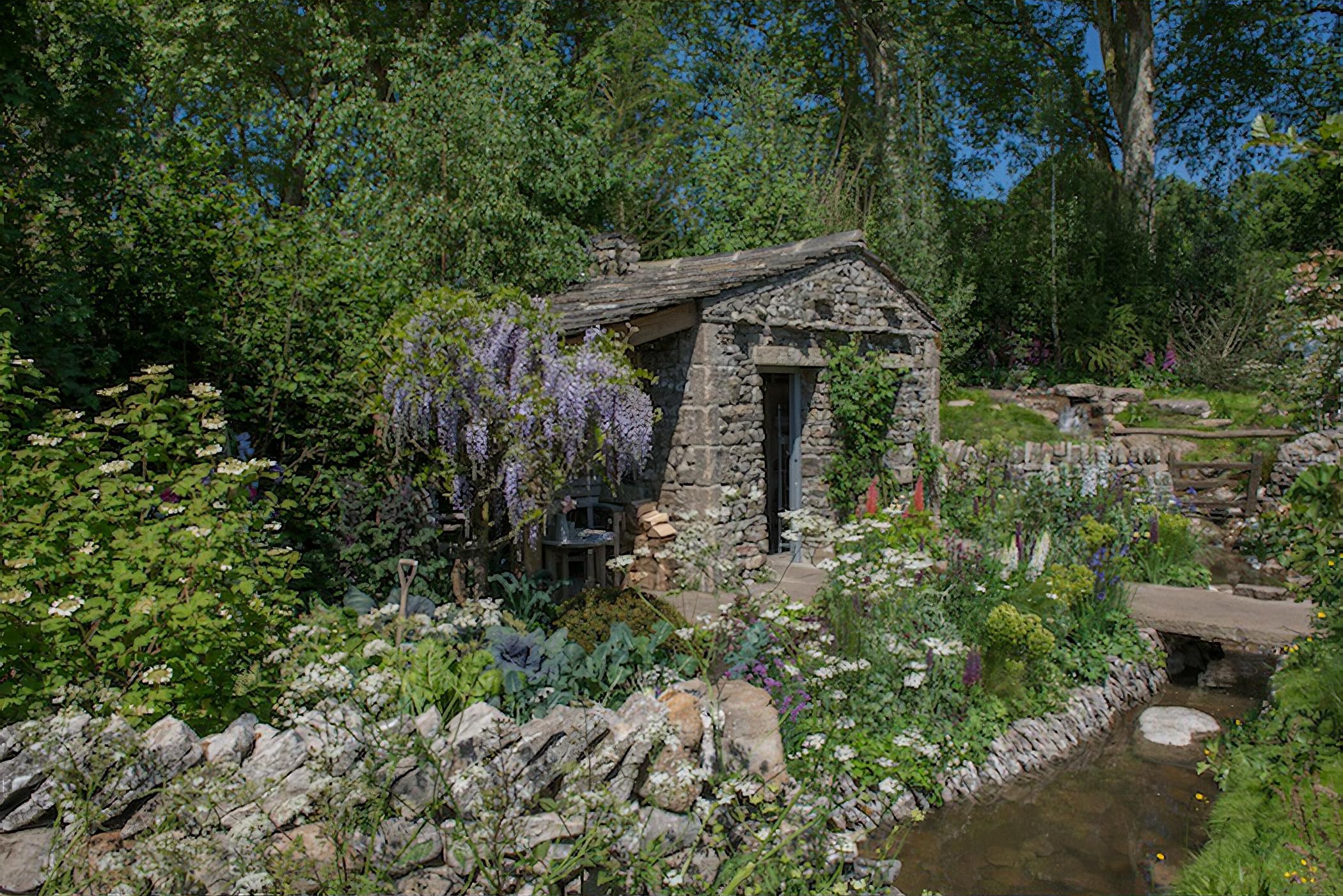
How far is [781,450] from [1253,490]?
6.02 meters

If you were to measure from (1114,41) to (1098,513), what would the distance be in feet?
44.0

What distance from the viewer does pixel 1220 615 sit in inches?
267

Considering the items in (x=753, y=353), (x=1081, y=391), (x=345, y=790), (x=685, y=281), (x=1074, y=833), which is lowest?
(x=1074, y=833)

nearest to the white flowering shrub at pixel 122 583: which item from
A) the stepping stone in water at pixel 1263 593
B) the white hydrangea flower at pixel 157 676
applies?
the white hydrangea flower at pixel 157 676

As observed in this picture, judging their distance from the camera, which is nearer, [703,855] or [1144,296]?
[703,855]

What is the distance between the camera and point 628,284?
898 cm

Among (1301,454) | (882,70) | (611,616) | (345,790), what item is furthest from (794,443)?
(882,70)

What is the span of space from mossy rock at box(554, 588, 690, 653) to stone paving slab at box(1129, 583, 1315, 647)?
13.6ft

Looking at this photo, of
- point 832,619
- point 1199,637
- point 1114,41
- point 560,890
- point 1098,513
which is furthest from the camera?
point 1114,41

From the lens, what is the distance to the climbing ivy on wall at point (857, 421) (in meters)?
9.12

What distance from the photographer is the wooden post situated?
424 inches

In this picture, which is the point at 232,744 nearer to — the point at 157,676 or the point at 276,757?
the point at 276,757

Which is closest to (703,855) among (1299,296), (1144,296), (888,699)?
(888,699)

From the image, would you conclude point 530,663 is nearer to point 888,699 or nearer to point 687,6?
point 888,699
